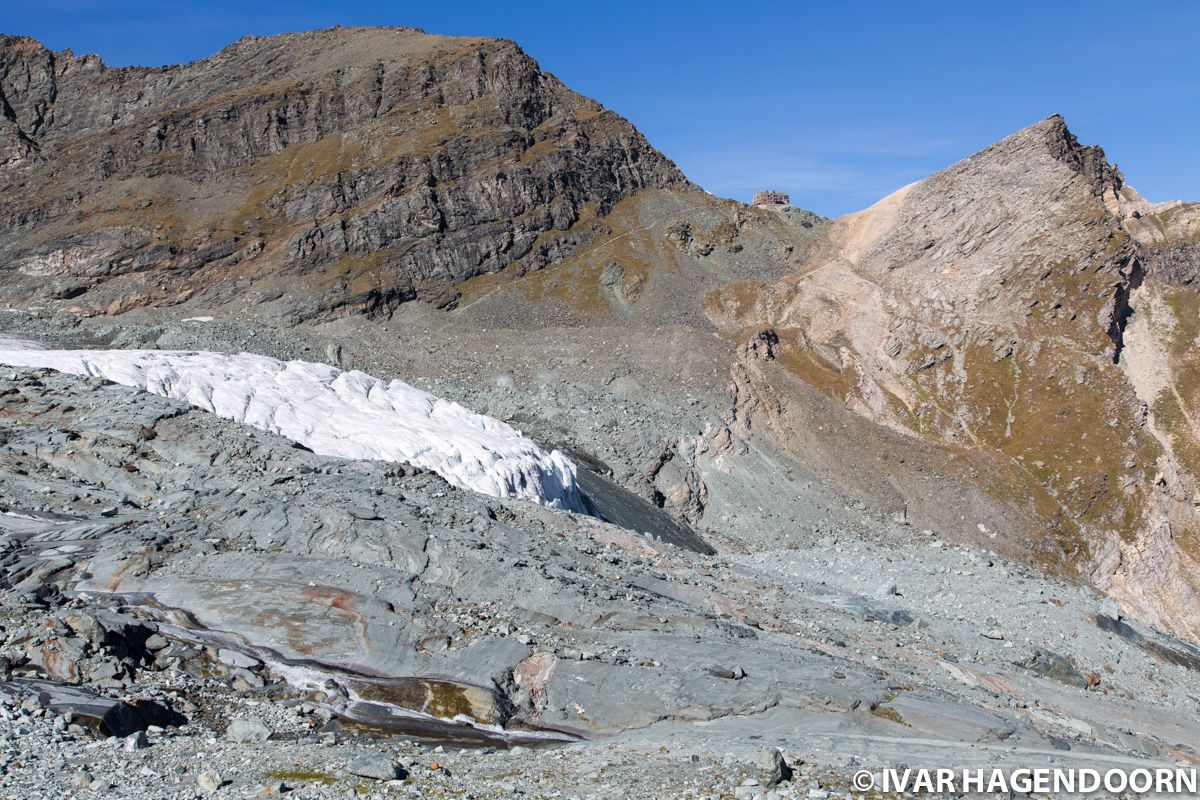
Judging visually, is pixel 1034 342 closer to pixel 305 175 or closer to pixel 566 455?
pixel 566 455

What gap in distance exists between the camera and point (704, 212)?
8712cm

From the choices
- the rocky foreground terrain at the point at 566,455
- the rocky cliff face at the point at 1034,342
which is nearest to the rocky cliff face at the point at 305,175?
the rocky foreground terrain at the point at 566,455

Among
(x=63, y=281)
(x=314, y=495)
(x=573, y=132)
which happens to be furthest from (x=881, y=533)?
(x=63, y=281)

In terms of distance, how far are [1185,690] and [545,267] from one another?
2406 inches

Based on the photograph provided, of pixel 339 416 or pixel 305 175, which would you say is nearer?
pixel 339 416

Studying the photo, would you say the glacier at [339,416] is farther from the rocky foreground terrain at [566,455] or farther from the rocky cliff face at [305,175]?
the rocky cliff face at [305,175]

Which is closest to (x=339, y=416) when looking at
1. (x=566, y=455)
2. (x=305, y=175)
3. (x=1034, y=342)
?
(x=566, y=455)

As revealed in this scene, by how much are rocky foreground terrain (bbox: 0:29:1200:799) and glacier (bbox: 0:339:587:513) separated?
4.14 meters

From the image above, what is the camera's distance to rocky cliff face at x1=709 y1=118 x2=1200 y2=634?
2040 inches

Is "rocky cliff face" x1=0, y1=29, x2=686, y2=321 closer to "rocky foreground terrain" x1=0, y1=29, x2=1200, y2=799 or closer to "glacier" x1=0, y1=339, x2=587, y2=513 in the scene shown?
"rocky foreground terrain" x1=0, y1=29, x2=1200, y2=799

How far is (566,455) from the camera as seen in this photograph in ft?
145

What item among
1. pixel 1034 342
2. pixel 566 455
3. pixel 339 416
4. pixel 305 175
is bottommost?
pixel 566 455

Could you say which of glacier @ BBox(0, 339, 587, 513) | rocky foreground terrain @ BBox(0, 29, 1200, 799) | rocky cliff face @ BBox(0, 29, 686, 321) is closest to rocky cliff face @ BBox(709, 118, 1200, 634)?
rocky foreground terrain @ BBox(0, 29, 1200, 799)

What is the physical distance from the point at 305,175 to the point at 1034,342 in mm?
61438
